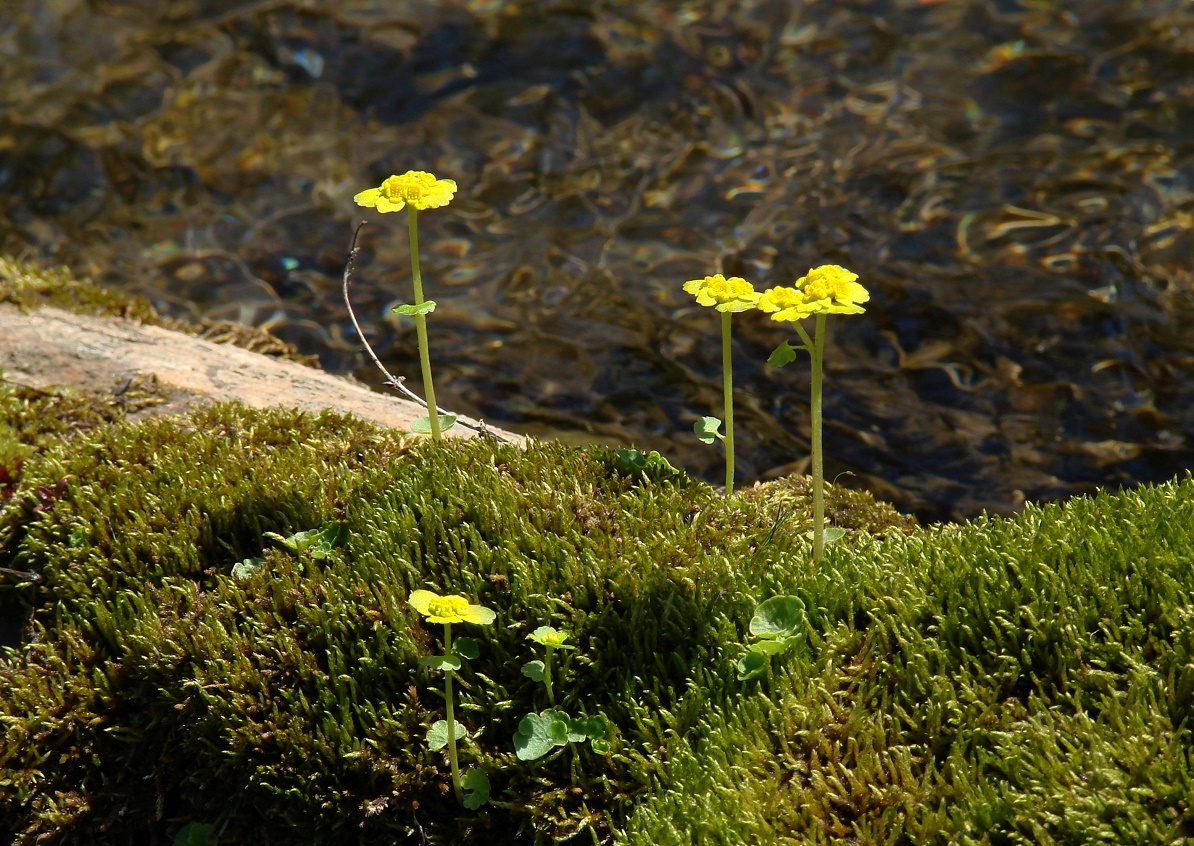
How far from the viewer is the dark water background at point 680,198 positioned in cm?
690

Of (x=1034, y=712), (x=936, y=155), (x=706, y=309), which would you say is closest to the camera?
(x=1034, y=712)

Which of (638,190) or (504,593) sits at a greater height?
(504,593)

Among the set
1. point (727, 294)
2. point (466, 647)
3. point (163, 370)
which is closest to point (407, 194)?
point (727, 294)

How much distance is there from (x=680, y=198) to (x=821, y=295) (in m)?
5.42

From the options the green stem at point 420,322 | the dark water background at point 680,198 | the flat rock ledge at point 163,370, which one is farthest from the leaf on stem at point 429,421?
the dark water background at point 680,198

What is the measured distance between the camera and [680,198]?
28.5 ft

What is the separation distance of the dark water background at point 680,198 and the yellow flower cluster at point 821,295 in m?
2.99

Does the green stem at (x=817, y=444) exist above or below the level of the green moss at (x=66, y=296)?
above

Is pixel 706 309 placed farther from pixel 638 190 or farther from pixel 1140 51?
pixel 1140 51

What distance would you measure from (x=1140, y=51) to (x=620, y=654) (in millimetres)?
8501

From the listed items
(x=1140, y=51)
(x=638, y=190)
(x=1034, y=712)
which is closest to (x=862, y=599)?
(x=1034, y=712)

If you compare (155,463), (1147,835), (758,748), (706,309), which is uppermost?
(1147,835)

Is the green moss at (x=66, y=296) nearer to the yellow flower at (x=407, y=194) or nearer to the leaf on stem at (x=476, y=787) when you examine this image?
the yellow flower at (x=407, y=194)

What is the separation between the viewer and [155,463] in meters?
4.53
